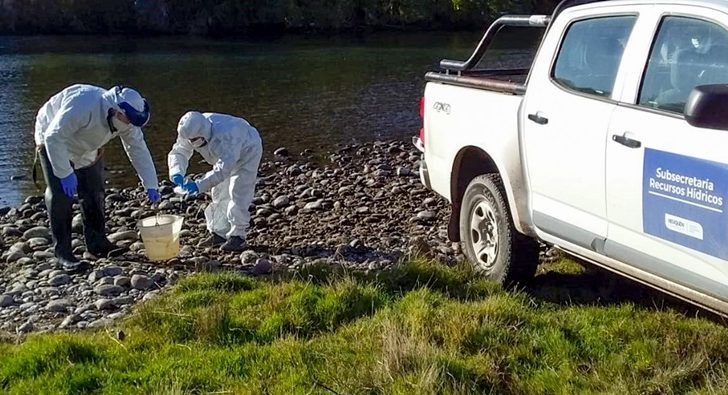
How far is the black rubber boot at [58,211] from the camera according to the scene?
810 cm

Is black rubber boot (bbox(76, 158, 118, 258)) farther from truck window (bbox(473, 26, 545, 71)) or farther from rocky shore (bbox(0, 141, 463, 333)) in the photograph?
truck window (bbox(473, 26, 545, 71))

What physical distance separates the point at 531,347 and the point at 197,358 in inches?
76.6

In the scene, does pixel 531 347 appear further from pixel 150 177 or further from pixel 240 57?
pixel 240 57

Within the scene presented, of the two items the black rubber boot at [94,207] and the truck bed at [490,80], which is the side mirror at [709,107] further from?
the black rubber boot at [94,207]

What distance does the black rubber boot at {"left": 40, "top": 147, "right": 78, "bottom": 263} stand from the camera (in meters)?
8.10

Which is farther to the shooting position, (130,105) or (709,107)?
(130,105)

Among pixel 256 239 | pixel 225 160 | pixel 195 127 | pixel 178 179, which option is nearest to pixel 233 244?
pixel 256 239

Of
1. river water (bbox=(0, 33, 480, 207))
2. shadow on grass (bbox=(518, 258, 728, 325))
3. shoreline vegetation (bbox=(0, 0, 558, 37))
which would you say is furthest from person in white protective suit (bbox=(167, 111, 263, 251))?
Answer: shoreline vegetation (bbox=(0, 0, 558, 37))

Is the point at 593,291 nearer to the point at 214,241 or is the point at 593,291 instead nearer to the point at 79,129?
the point at 214,241

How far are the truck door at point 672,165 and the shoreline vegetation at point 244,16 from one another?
44463mm

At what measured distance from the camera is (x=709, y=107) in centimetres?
430

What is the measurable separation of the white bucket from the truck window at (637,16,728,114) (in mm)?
4456

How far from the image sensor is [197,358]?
544 centimetres

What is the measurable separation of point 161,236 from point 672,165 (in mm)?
4768
